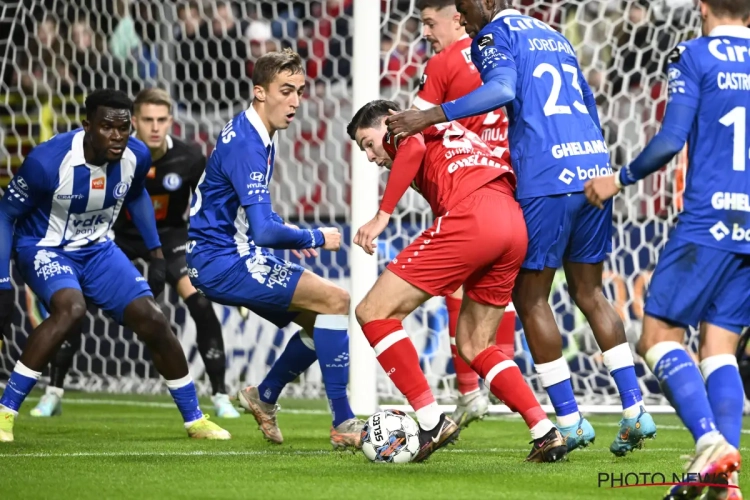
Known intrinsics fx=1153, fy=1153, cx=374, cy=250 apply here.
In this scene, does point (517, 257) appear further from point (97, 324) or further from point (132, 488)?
point (97, 324)

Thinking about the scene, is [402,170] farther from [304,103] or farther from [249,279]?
[304,103]

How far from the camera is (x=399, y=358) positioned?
14.6 feet

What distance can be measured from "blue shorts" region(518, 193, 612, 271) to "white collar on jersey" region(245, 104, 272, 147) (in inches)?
51.1

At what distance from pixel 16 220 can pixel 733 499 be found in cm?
386

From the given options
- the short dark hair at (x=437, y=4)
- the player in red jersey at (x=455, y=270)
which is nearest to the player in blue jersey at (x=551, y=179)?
the player in red jersey at (x=455, y=270)

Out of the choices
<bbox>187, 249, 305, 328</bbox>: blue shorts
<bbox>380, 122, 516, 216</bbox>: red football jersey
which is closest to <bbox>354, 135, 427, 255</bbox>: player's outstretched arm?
<bbox>380, 122, 516, 216</bbox>: red football jersey

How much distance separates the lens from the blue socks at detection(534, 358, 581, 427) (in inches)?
186

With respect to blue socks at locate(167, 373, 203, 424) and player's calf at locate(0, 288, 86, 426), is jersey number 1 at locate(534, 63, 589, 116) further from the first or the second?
player's calf at locate(0, 288, 86, 426)

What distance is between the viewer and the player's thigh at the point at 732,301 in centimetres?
357

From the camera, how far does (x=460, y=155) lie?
4625 mm

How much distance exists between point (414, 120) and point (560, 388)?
1299mm

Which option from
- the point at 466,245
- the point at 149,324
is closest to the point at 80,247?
the point at 149,324

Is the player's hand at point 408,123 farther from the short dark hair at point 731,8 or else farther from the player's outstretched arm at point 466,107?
the short dark hair at point 731,8

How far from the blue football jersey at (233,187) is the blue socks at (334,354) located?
500 mm
